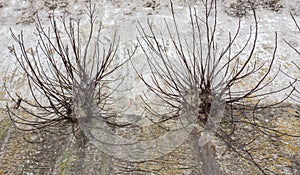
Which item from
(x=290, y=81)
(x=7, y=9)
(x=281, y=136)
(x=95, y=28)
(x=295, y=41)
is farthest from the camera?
(x=7, y=9)

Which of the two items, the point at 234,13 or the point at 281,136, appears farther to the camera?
the point at 234,13

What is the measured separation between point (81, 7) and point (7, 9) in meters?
0.81

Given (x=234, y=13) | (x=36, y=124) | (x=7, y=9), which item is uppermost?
(x=7, y=9)

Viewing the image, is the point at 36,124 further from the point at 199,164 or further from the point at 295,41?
the point at 295,41

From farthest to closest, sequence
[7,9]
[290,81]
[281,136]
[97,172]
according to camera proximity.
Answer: [7,9], [290,81], [281,136], [97,172]

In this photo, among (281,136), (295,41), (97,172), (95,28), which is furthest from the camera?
(95,28)

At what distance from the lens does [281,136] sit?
272 cm

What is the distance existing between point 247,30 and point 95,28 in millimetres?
1510

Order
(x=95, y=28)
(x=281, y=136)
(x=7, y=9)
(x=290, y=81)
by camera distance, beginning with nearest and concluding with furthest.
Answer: (x=281, y=136)
(x=290, y=81)
(x=95, y=28)
(x=7, y=9)

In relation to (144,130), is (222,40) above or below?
above

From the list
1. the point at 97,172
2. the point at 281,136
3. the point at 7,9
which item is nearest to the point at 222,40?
the point at 281,136

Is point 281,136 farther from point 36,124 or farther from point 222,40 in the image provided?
point 36,124

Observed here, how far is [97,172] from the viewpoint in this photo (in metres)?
2.50

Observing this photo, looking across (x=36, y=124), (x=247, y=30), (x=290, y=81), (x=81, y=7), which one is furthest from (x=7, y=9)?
(x=290, y=81)
